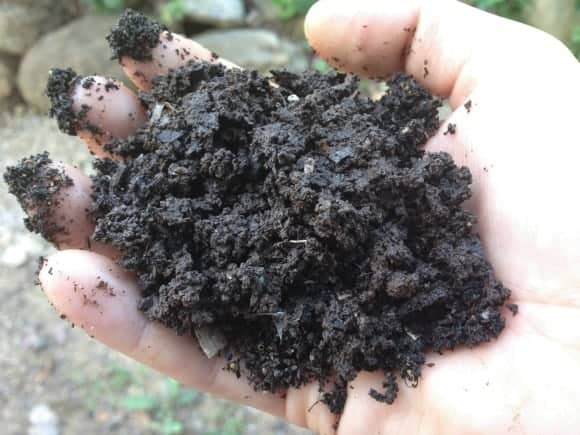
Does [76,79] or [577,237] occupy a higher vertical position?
[577,237]

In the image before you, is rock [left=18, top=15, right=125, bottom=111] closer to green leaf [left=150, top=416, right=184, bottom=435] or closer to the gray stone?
the gray stone

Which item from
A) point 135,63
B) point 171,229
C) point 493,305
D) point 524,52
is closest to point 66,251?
point 171,229

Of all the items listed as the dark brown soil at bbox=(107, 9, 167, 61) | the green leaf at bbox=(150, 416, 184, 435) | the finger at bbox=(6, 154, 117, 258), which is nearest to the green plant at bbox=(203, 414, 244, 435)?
the green leaf at bbox=(150, 416, 184, 435)

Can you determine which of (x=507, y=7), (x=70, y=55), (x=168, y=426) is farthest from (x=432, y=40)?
(x=70, y=55)

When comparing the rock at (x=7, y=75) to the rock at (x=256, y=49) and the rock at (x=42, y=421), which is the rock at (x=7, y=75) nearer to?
the rock at (x=256, y=49)

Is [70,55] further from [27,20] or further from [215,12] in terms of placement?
[215,12]

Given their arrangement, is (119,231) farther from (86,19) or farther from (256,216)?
(86,19)
